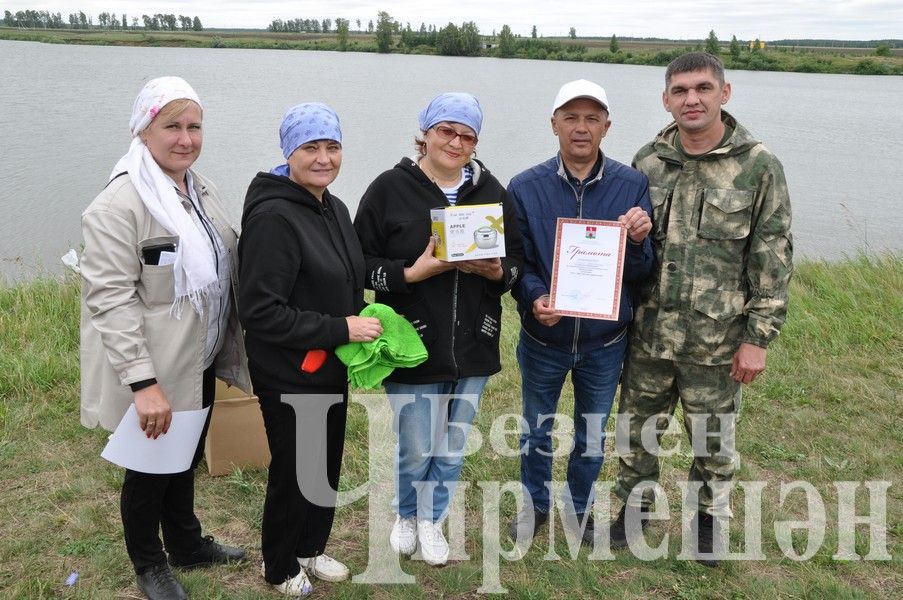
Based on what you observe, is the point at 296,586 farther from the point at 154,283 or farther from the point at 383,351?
the point at 154,283

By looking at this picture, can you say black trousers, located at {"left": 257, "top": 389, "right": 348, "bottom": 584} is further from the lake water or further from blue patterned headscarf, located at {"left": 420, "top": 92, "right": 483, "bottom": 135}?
the lake water

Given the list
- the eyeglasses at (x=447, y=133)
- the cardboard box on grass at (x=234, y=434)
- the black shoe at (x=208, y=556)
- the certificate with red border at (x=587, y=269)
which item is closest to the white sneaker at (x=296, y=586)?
the black shoe at (x=208, y=556)

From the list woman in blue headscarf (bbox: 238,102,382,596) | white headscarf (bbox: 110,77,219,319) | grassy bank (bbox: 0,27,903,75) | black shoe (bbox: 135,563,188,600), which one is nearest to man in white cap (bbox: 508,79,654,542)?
woman in blue headscarf (bbox: 238,102,382,596)

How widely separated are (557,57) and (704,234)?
1967 inches

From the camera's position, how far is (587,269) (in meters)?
3.01

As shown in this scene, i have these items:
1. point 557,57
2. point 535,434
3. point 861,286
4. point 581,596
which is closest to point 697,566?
point 581,596

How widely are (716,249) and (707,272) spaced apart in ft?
0.33

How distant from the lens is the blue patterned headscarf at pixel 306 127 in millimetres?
2627

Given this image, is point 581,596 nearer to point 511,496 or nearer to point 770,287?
point 511,496

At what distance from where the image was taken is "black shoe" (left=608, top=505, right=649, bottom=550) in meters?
3.48

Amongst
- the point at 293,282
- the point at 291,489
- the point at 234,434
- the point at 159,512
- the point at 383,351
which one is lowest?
the point at 234,434

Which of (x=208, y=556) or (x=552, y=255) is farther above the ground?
(x=552, y=255)

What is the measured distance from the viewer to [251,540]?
11.4 ft

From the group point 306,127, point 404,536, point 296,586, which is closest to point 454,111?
point 306,127
